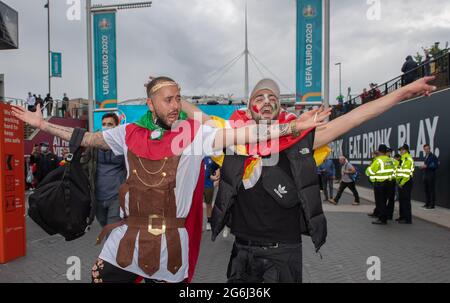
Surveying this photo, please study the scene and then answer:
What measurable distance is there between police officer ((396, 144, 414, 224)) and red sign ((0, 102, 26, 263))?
8.47 m

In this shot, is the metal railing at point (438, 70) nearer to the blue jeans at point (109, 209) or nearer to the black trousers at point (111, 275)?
the blue jeans at point (109, 209)

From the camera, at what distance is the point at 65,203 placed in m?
2.82

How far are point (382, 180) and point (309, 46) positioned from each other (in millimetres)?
4067

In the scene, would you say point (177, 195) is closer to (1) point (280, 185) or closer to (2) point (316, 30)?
(1) point (280, 185)

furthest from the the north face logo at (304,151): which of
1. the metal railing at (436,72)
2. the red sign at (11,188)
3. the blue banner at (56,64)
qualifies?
the blue banner at (56,64)

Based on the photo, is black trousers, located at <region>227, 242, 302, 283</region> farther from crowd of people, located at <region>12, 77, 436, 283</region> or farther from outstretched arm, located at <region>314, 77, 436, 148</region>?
outstretched arm, located at <region>314, 77, 436, 148</region>

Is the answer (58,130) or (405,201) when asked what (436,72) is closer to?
(405,201)

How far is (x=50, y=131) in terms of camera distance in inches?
109

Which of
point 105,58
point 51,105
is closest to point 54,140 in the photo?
point 51,105

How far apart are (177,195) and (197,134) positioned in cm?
41

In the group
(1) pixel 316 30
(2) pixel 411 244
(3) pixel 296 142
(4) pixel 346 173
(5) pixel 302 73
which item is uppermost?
(1) pixel 316 30

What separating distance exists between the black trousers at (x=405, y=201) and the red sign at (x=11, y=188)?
8.47 metres

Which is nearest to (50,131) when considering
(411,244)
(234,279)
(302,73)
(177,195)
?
(177,195)

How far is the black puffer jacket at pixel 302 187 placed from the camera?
254cm
